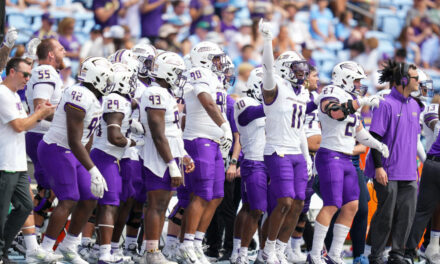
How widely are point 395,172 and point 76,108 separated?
12.7 feet

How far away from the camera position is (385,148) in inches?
383

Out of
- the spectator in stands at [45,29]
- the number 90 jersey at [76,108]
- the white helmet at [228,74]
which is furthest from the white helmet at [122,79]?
the spectator in stands at [45,29]

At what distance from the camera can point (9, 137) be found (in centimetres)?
815

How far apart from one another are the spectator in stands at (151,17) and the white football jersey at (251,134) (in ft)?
21.6

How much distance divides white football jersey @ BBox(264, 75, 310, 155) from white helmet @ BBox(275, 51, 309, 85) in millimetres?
199

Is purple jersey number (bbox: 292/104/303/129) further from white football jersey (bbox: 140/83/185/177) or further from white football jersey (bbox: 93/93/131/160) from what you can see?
white football jersey (bbox: 93/93/131/160)

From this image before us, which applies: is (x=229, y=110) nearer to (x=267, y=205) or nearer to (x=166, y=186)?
(x=267, y=205)

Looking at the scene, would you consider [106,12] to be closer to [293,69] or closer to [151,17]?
[151,17]

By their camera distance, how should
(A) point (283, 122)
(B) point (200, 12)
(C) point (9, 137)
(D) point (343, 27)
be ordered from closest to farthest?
(C) point (9, 137)
(A) point (283, 122)
(B) point (200, 12)
(D) point (343, 27)

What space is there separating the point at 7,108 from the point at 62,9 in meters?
8.62

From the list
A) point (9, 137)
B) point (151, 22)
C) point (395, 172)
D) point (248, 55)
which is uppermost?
point (151, 22)

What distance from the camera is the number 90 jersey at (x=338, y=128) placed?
9.66 meters

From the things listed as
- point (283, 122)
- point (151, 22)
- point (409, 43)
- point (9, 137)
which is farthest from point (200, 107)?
point (409, 43)

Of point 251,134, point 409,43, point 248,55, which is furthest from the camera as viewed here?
point 409,43
